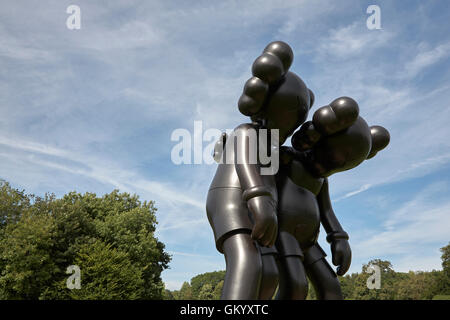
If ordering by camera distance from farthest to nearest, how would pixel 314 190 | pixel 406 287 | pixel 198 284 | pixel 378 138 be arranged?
1. pixel 198 284
2. pixel 406 287
3. pixel 378 138
4. pixel 314 190

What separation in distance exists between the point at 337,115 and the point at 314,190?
0.86 m

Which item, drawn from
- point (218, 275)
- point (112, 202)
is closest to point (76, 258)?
point (112, 202)

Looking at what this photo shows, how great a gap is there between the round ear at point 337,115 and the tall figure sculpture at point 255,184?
0.19 metres

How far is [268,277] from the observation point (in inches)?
127

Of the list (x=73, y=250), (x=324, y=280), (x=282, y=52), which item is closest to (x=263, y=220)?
(x=324, y=280)

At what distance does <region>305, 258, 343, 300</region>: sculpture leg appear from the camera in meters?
3.87

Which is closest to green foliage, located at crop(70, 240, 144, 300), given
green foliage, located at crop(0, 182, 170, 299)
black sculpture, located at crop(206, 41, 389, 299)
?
green foliage, located at crop(0, 182, 170, 299)

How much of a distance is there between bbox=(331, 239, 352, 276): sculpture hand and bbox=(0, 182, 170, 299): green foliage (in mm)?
15954

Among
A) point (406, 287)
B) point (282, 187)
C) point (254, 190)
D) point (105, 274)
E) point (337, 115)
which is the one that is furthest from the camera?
point (406, 287)

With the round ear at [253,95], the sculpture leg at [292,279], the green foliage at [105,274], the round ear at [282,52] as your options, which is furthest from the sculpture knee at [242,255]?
the green foliage at [105,274]

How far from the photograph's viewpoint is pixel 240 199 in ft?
11.0

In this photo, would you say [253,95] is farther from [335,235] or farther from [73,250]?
[73,250]

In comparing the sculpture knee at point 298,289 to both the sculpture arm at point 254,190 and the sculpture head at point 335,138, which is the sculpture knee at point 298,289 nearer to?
the sculpture arm at point 254,190
